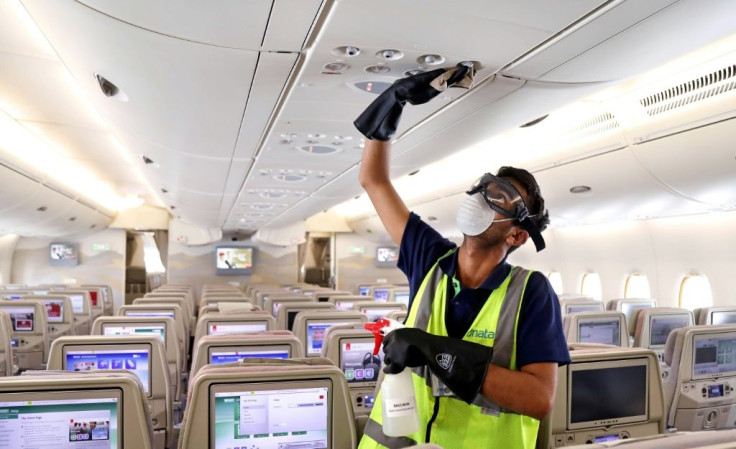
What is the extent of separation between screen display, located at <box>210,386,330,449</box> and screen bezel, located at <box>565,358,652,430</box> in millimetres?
1340

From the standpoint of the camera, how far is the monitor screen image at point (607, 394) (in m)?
3.44

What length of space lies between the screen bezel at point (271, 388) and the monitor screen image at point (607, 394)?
4.38 ft

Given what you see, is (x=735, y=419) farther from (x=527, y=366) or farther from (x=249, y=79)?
(x=249, y=79)

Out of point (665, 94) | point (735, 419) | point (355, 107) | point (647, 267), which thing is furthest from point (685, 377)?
point (647, 267)

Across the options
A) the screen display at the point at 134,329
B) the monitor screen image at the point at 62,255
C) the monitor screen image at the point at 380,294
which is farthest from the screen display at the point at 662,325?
the monitor screen image at the point at 62,255

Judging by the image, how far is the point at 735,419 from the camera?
16.7 feet

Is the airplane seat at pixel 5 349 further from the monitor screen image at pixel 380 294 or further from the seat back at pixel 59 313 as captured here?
the monitor screen image at pixel 380 294

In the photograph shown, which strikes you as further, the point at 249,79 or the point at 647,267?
the point at 647,267

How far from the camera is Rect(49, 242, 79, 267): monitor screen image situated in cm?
1848

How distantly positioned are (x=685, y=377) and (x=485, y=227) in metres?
3.62

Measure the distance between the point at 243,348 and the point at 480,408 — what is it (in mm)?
2809

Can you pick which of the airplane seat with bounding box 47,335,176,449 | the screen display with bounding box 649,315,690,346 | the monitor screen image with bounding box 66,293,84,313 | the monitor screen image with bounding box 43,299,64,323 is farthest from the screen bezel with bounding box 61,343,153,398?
the monitor screen image with bounding box 66,293,84,313

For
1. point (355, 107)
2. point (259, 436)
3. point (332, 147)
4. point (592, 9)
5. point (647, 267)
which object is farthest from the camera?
point (647, 267)

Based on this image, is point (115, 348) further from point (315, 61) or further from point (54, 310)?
point (54, 310)
